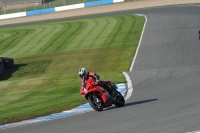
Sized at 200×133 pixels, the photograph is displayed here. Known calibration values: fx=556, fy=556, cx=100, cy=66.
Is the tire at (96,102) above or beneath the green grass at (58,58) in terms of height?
above

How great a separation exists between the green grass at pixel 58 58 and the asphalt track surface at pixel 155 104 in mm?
1563

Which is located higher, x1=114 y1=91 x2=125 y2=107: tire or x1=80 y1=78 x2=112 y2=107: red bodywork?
x1=80 y1=78 x2=112 y2=107: red bodywork

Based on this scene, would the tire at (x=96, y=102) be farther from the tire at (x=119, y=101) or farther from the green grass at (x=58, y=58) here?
the green grass at (x=58, y=58)

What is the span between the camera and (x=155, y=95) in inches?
655

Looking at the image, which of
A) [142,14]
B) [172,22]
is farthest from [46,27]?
[172,22]

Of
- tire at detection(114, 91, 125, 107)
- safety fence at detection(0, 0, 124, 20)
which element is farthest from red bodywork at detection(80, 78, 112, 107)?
safety fence at detection(0, 0, 124, 20)

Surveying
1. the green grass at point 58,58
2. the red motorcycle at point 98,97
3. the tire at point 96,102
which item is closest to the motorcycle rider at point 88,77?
the red motorcycle at point 98,97

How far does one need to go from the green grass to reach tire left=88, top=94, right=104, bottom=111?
1.44 meters

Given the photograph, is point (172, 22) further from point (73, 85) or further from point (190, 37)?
point (73, 85)

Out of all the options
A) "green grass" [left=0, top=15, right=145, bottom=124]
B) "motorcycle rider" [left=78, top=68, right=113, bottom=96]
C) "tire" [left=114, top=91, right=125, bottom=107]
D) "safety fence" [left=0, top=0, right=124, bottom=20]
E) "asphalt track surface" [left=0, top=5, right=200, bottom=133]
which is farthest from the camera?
"safety fence" [left=0, top=0, right=124, bottom=20]

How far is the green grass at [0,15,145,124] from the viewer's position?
18109 millimetres

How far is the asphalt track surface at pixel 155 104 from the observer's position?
37.2 feet

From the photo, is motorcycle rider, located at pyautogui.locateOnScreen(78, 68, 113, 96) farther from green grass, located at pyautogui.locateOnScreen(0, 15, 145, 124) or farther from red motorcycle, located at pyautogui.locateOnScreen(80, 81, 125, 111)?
green grass, located at pyautogui.locateOnScreen(0, 15, 145, 124)

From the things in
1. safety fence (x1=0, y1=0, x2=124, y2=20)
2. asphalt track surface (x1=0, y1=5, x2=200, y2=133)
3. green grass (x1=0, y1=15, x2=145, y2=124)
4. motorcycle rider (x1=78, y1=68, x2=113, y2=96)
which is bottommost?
safety fence (x1=0, y1=0, x2=124, y2=20)
